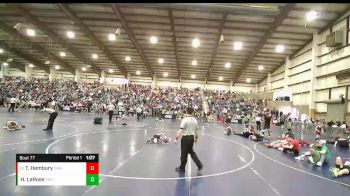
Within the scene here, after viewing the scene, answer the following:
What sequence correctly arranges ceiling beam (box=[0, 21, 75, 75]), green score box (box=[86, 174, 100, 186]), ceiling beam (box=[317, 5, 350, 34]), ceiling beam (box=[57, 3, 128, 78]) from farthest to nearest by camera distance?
ceiling beam (box=[0, 21, 75, 75]) → ceiling beam (box=[57, 3, 128, 78]) → ceiling beam (box=[317, 5, 350, 34]) → green score box (box=[86, 174, 100, 186])

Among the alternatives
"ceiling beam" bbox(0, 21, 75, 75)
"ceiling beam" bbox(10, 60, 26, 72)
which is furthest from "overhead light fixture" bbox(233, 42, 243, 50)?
"ceiling beam" bbox(10, 60, 26, 72)

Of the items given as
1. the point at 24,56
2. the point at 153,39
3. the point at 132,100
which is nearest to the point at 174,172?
the point at 153,39

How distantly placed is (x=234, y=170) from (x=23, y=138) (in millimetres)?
8855

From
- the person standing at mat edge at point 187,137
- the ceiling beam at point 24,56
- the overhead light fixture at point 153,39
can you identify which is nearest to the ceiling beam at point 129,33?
the overhead light fixture at point 153,39

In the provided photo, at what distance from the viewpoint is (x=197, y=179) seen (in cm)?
707

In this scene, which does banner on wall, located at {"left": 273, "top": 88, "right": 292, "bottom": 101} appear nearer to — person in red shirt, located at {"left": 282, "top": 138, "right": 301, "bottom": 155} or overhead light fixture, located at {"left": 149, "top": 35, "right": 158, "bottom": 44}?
overhead light fixture, located at {"left": 149, "top": 35, "right": 158, "bottom": 44}

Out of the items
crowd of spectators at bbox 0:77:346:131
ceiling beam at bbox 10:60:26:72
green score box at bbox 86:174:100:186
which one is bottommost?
green score box at bbox 86:174:100:186

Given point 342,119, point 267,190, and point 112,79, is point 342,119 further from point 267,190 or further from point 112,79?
point 112,79

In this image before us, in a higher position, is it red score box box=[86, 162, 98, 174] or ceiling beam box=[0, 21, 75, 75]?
ceiling beam box=[0, 21, 75, 75]

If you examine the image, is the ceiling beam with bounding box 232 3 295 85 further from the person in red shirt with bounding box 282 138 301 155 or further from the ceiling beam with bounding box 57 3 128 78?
the ceiling beam with bounding box 57 3 128 78

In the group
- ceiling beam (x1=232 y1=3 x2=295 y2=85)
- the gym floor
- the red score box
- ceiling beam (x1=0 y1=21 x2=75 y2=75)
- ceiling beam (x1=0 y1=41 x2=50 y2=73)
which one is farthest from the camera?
ceiling beam (x1=0 y1=41 x2=50 y2=73)

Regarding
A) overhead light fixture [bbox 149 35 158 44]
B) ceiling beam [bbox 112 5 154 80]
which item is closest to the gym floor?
ceiling beam [bbox 112 5 154 80]
